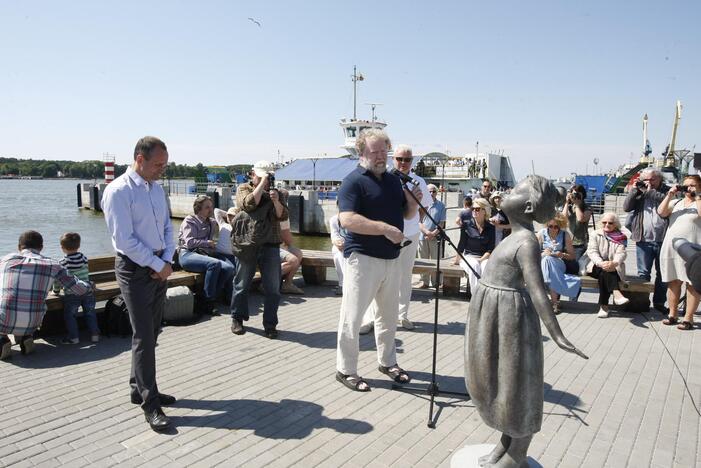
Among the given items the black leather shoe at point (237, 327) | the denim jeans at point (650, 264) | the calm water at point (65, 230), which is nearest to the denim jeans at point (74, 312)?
the black leather shoe at point (237, 327)

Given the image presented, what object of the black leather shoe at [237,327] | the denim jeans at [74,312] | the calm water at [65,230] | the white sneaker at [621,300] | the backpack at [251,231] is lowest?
the calm water at [65,230]

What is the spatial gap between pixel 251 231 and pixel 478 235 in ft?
9.60

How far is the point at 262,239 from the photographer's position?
4867mm

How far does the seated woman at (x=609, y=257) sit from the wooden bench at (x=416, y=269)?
5.48 feet

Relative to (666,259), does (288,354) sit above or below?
below

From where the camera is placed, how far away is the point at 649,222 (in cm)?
626

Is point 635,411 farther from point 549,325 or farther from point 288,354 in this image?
point 288,354

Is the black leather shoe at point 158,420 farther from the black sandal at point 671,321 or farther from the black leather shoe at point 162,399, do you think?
the black sandal at point 671,321

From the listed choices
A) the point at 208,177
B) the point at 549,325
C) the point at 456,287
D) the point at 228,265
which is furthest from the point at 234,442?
the point at 208,177

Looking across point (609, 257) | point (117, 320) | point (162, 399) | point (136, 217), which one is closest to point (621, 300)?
point (609, 257)

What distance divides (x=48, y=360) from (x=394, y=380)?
3018mm

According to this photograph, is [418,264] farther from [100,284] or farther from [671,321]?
[100,284]

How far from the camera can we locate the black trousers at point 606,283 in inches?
233

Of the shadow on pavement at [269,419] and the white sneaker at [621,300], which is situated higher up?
the white sneaker at [621,300]
